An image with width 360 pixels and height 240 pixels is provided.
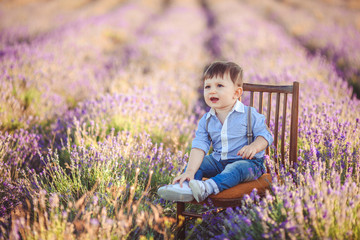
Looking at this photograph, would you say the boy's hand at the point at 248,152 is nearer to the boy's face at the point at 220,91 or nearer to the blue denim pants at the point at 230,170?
the blue denim pants at the point at 230,170

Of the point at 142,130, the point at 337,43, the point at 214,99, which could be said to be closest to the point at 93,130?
the point at 142,130

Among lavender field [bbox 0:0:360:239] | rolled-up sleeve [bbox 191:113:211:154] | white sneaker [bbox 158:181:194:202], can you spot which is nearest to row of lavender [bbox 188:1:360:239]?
lavender field [bbox 0:0:360:239]

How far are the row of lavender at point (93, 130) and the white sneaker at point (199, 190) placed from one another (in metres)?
0.20

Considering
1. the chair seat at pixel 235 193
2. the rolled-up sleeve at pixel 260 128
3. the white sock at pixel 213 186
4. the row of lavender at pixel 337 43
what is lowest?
the chair seat at pixel 235 193

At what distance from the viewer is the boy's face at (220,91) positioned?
1.77m

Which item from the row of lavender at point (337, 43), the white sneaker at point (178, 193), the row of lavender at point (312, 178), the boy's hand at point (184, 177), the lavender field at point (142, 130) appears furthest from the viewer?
the row of lavender at point (337, 43)

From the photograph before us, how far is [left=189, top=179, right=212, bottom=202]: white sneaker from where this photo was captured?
1.49 m

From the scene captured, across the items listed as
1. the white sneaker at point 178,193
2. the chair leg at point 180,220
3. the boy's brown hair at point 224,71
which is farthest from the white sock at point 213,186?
the boy's brown hair at point 224,71

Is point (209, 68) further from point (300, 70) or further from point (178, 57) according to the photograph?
point (178, 57)

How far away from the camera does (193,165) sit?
1775 mm

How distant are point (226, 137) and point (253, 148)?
22cm

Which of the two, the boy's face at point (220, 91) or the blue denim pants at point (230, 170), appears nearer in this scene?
the blue denim pants at point (230, 170)

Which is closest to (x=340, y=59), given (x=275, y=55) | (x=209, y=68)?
(x=275, y=55)

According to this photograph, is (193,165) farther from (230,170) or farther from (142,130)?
(142,130)
